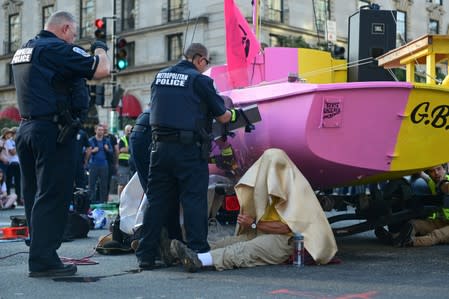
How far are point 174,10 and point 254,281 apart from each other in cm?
3197

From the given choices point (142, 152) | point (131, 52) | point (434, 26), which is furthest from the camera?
point (434, 26)

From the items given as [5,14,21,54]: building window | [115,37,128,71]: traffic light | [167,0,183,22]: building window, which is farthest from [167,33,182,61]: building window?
[115,37,128,71]: traffic light

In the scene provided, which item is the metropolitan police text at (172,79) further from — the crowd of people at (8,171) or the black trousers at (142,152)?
the crowd of people at (8,171)

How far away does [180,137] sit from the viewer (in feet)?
17.9

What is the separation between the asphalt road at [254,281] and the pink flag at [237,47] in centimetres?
253

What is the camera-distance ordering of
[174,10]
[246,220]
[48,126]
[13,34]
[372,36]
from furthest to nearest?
[13,34] < [174,10] < [372,36] < [246,220] < [48,126]

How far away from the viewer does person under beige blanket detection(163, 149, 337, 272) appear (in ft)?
18.5

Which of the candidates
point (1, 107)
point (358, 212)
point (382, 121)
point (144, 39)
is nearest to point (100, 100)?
point (358, 212)

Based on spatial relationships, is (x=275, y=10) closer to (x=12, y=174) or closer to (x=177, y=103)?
(x=12, y=174)

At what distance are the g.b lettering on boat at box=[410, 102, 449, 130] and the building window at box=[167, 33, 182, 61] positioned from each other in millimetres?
29720

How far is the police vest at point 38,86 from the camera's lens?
16.9 feet

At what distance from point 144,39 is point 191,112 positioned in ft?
106

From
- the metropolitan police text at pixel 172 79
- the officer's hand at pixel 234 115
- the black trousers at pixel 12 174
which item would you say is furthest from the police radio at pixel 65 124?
the black trousers at pixel 12 174

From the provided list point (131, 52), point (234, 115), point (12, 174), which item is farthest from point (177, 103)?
point (131, 52)
